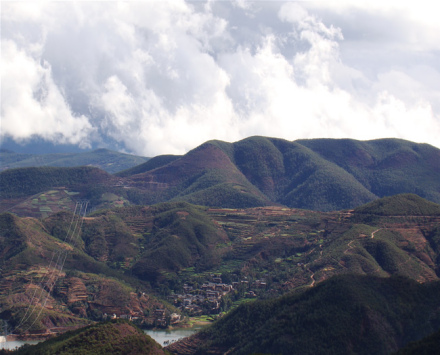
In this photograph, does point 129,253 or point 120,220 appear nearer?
point 129,253

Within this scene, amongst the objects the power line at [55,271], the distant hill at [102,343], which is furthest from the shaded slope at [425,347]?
the power line at [55,271]

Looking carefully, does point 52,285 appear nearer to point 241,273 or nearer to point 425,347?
point 241,273

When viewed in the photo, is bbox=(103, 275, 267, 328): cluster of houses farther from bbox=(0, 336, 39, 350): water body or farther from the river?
bbox=(0, 336, 39, 350): water body

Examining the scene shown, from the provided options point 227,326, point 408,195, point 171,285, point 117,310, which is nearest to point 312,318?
point 227,326

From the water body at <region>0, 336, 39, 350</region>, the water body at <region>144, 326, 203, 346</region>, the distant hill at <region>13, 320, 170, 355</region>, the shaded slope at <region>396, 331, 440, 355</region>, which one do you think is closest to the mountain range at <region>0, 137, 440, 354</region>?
the shaded slope at <region>396, 331, 440, 355</region>

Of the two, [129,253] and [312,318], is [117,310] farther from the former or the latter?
[312,318]

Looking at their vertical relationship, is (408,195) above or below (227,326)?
above

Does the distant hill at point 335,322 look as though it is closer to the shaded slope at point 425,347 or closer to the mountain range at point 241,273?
the mountain range at point 241,273
